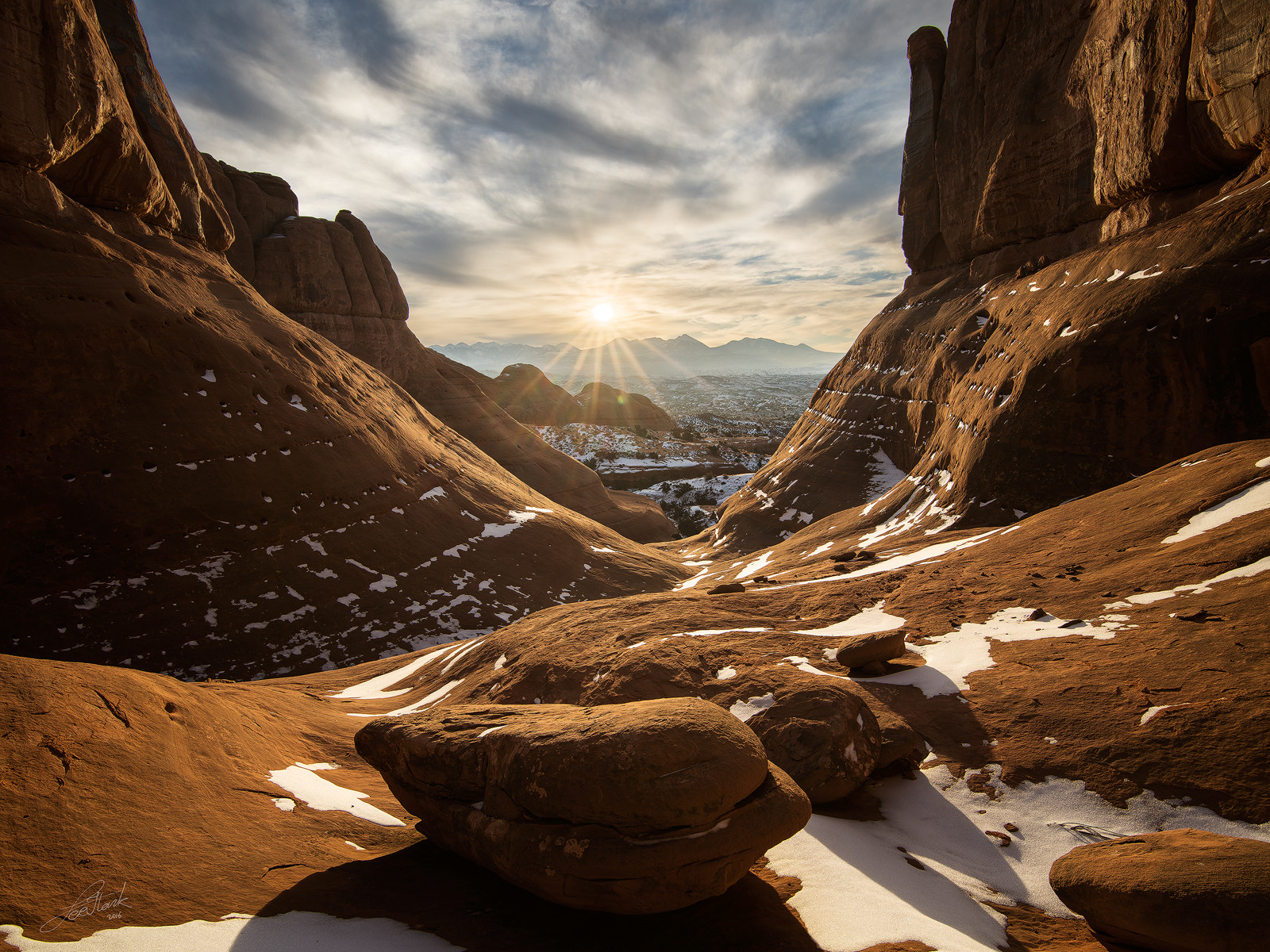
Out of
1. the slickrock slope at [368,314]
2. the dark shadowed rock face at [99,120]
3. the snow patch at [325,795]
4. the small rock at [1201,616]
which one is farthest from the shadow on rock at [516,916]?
the slickrock slope at [368,314]

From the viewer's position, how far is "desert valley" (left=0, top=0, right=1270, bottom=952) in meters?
4.36

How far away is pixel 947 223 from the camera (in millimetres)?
33344

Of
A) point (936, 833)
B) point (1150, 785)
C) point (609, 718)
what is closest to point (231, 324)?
point (609, 718)

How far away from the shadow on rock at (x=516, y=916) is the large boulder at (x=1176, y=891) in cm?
210

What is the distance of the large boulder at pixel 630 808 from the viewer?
4.17m

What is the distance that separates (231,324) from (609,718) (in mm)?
21437

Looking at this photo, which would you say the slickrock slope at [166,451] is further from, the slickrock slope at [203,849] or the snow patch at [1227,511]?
the snow patch at [1227,511]

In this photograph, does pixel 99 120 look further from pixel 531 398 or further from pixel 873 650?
pixel 531 398

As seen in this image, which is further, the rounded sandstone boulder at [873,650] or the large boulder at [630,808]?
the rounded sandstone boulder at [873,650]

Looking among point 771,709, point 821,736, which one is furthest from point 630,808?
point 771,709

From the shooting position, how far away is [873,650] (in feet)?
27.0

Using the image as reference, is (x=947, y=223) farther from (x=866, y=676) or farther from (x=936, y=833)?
(x=936, y=833)
